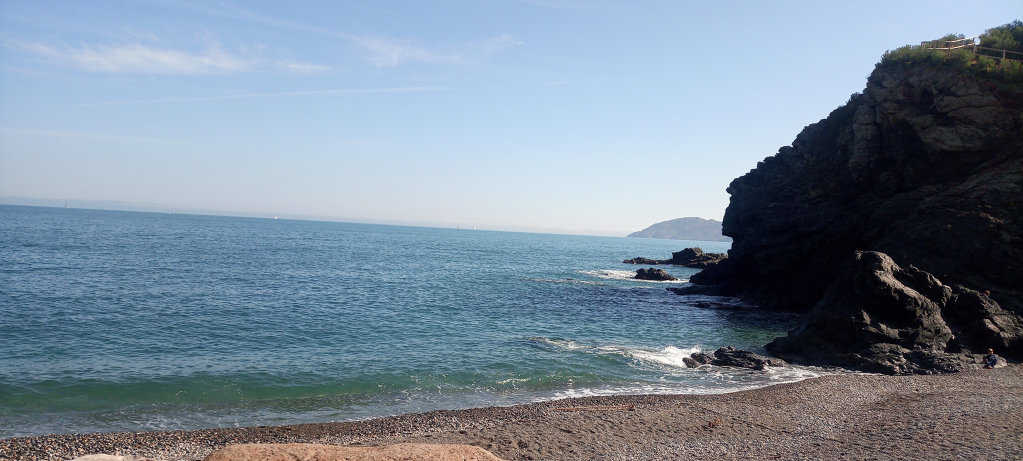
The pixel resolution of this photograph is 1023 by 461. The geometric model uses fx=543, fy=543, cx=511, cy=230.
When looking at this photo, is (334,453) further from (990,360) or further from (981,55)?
(981,55)

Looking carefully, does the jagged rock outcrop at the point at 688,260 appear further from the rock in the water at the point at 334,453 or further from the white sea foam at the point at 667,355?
the rock in the water at the point at 334,453

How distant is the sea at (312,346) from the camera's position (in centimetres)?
1866

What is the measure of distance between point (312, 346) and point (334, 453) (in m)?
19.3

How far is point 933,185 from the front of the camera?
114ft

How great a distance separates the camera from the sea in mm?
18656

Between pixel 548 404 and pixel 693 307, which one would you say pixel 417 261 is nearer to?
pixel 693 307

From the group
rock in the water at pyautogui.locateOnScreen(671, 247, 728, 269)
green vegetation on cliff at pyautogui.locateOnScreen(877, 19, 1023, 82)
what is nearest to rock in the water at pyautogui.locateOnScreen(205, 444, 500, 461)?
green vegetation on cliff at pyautogui.locateOnScreen(877, 19, 1023, 82)

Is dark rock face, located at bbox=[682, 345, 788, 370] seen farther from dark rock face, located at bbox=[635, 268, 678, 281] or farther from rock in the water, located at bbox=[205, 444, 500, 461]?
dark rock face, located at bbox=[635, 268, 678, 281]

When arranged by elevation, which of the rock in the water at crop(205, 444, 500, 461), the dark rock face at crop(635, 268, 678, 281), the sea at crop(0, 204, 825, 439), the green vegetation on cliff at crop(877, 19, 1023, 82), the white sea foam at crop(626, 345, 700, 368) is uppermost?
the green vegetation on cliff at crop(877, 19, 1023, 82)

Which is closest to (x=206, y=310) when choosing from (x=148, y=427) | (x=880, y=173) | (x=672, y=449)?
(x=148, y=427)

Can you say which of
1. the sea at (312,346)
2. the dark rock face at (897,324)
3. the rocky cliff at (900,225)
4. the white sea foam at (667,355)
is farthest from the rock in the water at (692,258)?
the white sea foam at (667,355)

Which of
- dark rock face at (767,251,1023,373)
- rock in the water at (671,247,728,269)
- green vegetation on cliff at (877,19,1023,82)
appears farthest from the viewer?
rock in the water at (671,247,728,269)

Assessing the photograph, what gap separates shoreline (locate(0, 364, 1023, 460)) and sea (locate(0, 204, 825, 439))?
5.73 ft

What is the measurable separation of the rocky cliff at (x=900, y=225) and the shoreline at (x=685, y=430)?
6248 millimetres
